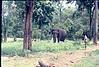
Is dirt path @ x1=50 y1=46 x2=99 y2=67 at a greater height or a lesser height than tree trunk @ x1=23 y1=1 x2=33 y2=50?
lesser

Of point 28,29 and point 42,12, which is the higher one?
point 42,12

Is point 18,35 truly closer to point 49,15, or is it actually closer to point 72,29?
point 49,15

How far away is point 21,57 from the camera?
1045cm

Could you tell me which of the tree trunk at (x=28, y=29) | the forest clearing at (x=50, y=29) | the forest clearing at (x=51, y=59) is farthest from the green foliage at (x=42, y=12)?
the forest clearing at (x=51, y=59)

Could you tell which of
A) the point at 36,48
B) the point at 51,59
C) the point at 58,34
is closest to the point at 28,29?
the point at 36,48

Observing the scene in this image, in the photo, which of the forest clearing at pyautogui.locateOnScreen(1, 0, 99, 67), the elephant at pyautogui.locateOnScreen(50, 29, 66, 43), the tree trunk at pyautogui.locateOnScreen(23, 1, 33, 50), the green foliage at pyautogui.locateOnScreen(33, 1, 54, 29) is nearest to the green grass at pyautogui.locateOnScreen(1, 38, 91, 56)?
the forest clearing at pyautogui.locateOnScreen(1, 0, 99, 67)

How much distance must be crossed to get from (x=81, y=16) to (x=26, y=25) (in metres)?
17.0

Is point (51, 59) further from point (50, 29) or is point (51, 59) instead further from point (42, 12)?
point (50, 29)

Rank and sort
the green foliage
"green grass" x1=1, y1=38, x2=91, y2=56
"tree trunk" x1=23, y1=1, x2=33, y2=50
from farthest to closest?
the green foliage → "tree trunk" x1=23, y1=1, x2=33, y2=50 → "green grass" x1=1, y1=38, x2=91, y2=56

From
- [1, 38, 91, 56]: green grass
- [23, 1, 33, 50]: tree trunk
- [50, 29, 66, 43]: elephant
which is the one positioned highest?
[23, 1, 33, 50]: tree trunk

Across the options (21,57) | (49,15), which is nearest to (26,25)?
(21,57)

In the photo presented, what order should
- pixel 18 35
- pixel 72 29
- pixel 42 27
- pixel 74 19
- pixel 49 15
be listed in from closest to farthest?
pixel 18 35 < pixel 49 15 < pixel 42 27 < pixel 72 29 < pixel 74 19

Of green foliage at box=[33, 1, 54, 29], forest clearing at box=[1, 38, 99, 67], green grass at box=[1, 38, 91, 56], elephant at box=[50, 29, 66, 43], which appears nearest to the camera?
forest clearing at box=[1, 38, 99, 67]

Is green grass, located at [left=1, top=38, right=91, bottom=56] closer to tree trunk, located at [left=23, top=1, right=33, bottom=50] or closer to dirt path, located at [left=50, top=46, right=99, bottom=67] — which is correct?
tree trunk, located at [left=23, top=1, right=33, bottom=50]
